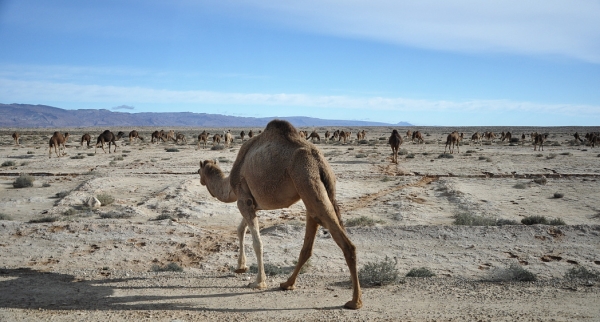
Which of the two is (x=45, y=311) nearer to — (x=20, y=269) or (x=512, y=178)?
(x=20, y=269)

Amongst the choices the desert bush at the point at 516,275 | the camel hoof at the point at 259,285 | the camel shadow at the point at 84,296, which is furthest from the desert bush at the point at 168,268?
the desert bush at the point at 516,275

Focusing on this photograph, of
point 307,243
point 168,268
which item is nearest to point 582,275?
point 307,243

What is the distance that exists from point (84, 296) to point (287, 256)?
13.5ft

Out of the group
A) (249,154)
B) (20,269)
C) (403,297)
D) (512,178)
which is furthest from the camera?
(512,178)

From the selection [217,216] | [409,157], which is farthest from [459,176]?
[217,216]

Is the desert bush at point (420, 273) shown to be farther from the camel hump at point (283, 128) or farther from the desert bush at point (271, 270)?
the camel hump at point (283, 128)

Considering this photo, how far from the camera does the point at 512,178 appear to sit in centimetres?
2355

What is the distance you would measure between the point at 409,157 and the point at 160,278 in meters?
29.9

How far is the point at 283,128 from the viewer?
747cm

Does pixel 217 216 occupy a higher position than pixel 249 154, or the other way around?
pixel 249 154

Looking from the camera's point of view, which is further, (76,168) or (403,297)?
(76,168)

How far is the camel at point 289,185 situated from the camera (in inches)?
255

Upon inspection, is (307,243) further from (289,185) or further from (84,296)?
(84,296)

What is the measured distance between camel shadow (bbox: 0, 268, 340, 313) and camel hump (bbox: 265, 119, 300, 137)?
7.98 feet
